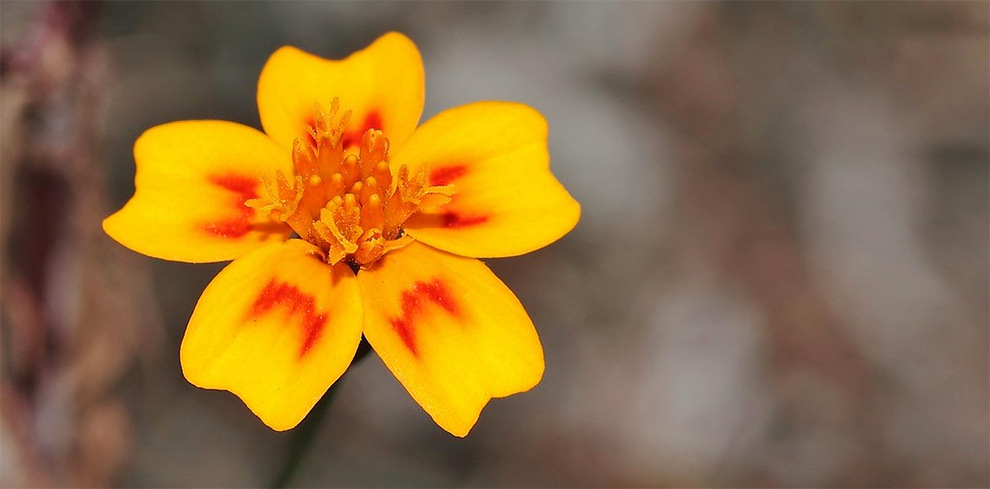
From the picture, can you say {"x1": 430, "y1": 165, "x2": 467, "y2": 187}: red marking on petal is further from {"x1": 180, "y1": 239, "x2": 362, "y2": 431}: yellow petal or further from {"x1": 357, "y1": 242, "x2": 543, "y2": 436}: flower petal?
{"x1": 180, "y1": 239, "x2": 362, "y2": 431}: yellow petal

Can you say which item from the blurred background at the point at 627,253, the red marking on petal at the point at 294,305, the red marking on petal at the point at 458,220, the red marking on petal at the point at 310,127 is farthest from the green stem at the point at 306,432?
the blurred background at the point at 627,253

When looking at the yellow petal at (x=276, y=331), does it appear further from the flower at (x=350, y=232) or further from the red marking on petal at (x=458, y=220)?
the red marking on petal at (x=458, y=220)

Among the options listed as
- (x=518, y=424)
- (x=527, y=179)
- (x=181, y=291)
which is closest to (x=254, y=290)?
(x=527, y=179)

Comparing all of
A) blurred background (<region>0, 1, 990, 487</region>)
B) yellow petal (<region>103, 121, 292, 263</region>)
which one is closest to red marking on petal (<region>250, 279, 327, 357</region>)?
yellow petal (<region>103, 121, 292, 263</region>)

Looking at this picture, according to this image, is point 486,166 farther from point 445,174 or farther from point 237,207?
point 237,207

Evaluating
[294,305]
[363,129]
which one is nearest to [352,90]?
[363,129]
